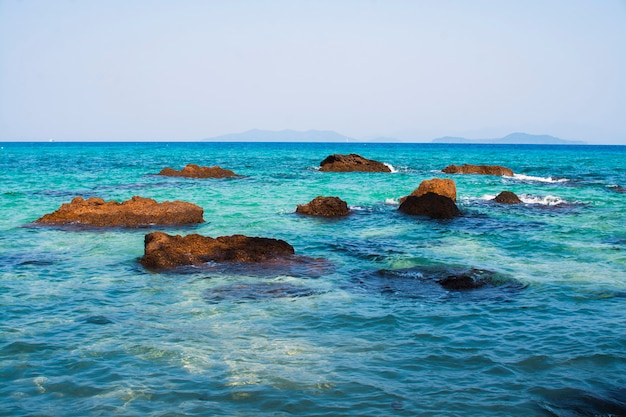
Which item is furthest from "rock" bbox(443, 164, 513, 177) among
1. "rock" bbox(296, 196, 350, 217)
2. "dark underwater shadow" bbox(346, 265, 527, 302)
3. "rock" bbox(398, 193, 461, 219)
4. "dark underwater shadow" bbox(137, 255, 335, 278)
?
"dark underwater shadow" bbox(137, 255, 335, 278)

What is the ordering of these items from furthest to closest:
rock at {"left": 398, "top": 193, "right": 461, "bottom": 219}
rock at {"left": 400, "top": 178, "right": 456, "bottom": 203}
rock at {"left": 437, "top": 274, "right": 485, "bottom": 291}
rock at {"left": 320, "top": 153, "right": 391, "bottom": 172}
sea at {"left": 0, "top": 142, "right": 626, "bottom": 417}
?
rock at {"left": 320, "top": 153, "right": 391, "bottom": 172}, rock at {"left": 400, "top": 178, "right": 456, "bottom": 203}, rock at {"left": 398, "top": 193, "right": 461, "bottom": 219}, rock at {"left": 437, "top": 274, "right": 485, "bottom": 291}, sea at {"left": 0, "top": 142, "right": 626, "bottom": 417}

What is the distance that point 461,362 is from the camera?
8539 mm

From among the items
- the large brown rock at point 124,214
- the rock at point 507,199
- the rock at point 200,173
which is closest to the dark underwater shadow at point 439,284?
the large brown rock at point 124,214

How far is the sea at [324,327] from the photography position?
745cm

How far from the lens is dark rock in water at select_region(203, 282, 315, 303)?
11.5m

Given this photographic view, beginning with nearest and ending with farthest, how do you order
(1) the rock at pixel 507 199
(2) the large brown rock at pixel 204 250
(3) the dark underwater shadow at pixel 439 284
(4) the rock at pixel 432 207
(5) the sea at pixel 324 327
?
(5) the sea at pixel 324 327
(3) the dark underwater shadow at pixel 439 284
(2) the large brown rock at pixel 204 250
(4) the rock at pixel 432 207
(1) the rock at pixel 507 199

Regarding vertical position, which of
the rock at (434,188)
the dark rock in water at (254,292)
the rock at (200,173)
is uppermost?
the rock at (434,188)

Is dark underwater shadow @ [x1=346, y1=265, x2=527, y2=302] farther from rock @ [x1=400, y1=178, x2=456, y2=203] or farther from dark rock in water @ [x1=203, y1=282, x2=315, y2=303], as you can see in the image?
rock @ [x1=400, y1=178, x2=456, y2=203]

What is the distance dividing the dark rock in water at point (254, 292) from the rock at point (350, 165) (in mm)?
38486

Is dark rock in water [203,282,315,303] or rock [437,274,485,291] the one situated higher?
rock [437,274,485,291]

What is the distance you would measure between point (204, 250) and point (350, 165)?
121 feet

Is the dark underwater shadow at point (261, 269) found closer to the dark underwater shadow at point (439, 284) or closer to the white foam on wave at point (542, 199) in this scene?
the dark underwater shadow at point (439, 284)

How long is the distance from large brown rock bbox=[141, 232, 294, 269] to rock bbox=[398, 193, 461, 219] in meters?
9.18

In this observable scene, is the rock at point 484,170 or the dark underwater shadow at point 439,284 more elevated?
the rock at point 484,170
